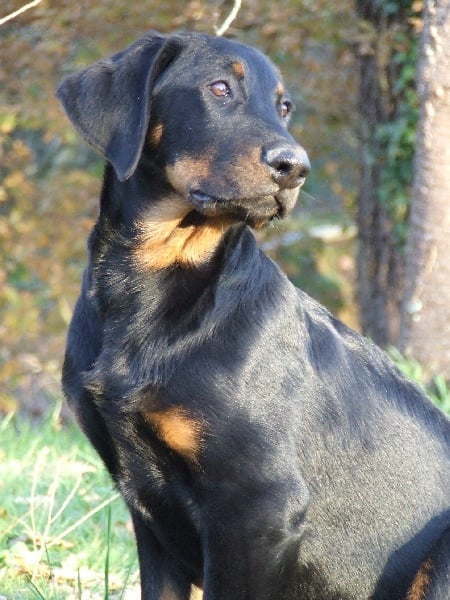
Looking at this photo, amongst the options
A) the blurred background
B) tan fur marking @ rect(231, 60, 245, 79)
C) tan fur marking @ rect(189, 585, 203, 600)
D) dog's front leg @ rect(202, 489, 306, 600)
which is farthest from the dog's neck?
the blurred background

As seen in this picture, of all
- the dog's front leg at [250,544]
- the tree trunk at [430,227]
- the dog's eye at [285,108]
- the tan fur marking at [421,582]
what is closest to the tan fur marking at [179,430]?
the dog's front leg at [250,544]

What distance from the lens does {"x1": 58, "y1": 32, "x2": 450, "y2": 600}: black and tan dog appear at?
3389 mm

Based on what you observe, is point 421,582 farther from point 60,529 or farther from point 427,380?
point 427,380

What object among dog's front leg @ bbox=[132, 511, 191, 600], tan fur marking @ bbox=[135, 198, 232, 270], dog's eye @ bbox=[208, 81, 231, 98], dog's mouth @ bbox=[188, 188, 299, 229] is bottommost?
dog's front leg @ bbox=[132, 511, 191, 600]

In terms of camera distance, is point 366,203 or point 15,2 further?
point 366,203

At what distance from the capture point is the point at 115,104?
3598 millimetres

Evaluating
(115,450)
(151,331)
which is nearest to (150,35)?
(151,331)

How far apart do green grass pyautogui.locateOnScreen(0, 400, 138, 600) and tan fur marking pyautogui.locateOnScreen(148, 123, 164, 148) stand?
58.5 inches

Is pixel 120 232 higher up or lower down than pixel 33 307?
higher up

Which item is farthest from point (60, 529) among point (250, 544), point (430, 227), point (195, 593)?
point (430, 227)

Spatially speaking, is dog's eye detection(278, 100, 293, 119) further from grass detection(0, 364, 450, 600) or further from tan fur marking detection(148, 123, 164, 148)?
grass detection(0, 364, 450, 600)

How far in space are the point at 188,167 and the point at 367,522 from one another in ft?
4.66

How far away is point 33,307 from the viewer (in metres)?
10.4

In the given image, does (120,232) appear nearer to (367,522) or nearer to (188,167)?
(188,167)
